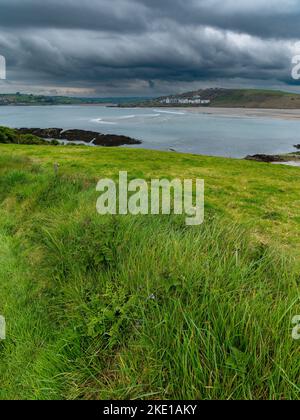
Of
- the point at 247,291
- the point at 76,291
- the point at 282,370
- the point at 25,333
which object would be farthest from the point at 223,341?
the point at 25,333

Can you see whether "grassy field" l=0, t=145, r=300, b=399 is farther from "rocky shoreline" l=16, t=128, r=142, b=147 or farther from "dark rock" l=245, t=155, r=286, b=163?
"rocky shoreline" l=16, t=128, r=142, b=147

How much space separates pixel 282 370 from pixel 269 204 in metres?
8.19

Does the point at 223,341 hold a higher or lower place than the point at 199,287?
lower

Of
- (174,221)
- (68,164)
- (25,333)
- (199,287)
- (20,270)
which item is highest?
(68,164)

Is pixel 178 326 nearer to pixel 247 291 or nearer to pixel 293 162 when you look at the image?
pixel 247 291

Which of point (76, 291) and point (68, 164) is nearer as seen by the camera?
point (76, 291)

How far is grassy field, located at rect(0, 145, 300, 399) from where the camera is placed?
2520 mm

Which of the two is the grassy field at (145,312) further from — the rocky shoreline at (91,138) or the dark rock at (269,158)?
the rocky shoreline at (91,138)

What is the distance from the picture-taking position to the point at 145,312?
10.4 ft

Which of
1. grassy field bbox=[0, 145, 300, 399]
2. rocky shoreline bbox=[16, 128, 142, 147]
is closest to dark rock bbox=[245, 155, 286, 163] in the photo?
rocky shoreline bbox=[16, 128, 142, 147]

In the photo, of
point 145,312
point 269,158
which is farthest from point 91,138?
point 145,312

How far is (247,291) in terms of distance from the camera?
10.7 feet

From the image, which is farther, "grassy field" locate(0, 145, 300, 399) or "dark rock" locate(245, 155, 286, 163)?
"dark rock" locate(245, 155, 286, 163)

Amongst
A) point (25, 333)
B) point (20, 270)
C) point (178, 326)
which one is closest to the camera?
point (178, 326)
